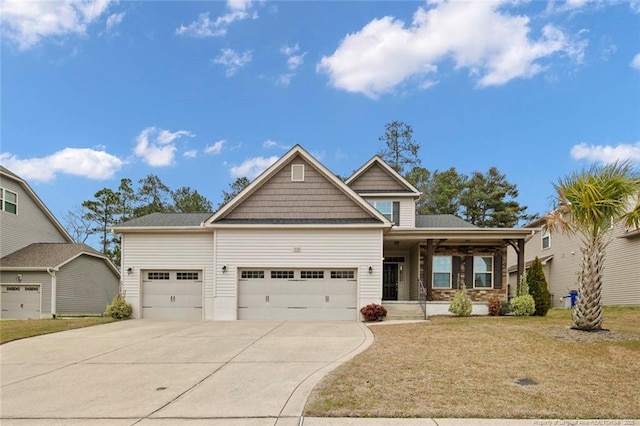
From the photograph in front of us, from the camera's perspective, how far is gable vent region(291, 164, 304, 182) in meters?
17.6

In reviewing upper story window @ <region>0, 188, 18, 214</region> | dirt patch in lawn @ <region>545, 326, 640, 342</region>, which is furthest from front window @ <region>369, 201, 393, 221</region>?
upper story window @ <region>0, 188, 18, 214</region>

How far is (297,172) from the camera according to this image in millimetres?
17656

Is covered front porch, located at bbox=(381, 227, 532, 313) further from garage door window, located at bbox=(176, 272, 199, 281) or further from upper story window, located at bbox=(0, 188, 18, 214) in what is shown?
upper story window, located at bbox=(0, 188, 18, 214)

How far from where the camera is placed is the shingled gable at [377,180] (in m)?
21.5

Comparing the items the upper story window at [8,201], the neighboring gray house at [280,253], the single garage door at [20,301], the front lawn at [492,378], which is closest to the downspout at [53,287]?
the single garage door at [20,301]

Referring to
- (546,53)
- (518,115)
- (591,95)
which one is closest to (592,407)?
(546,53)

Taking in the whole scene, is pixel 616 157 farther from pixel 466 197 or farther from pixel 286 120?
pixel 466 197

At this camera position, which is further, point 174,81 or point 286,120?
point 286,120

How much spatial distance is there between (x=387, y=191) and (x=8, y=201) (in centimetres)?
2042

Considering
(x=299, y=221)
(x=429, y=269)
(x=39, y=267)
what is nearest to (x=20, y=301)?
(x=39, y=267)

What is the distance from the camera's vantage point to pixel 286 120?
27125 mm

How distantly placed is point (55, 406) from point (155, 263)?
12.3 meters

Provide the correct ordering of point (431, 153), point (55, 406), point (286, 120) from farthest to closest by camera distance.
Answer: point (431, 153) < point (286, 120) < point (55, 406)

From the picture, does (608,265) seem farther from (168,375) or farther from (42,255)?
(42,255)
